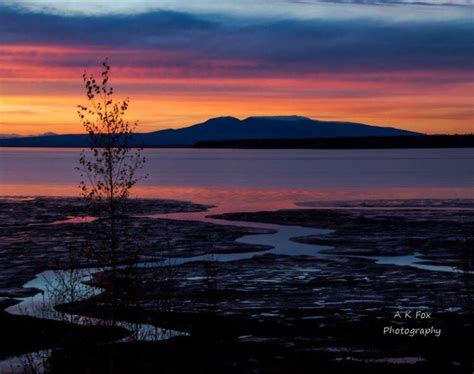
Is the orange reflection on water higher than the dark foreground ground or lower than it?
higher

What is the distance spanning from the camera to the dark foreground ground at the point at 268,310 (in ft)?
53.7

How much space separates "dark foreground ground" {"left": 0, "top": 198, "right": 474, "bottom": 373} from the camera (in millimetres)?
16359

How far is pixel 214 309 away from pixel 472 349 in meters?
7.23

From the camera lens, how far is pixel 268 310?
2112 cm

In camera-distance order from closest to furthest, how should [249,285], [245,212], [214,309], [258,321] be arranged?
[258,321], [214,309], [249,285], [245,212]

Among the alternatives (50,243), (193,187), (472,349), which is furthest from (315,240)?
(193,187)

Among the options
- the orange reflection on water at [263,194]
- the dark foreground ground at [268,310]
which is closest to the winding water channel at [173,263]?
the dark foreground ground at [268,310]

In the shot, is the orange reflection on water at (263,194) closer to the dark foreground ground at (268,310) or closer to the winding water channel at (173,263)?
the winding water channel at (173,263)

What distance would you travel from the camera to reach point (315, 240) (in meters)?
35.7

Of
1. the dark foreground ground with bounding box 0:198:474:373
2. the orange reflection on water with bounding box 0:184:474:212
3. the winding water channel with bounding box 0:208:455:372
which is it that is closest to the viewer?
the dark foreground ground with bounding box 0:198:474:373

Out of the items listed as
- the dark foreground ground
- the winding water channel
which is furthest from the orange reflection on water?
the dark foreground ground

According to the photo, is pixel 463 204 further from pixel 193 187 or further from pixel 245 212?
pixel 193 187

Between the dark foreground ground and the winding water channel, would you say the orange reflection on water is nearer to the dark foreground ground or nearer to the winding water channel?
the winding water channel

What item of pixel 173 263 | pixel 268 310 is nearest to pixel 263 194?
pixel 173 263
